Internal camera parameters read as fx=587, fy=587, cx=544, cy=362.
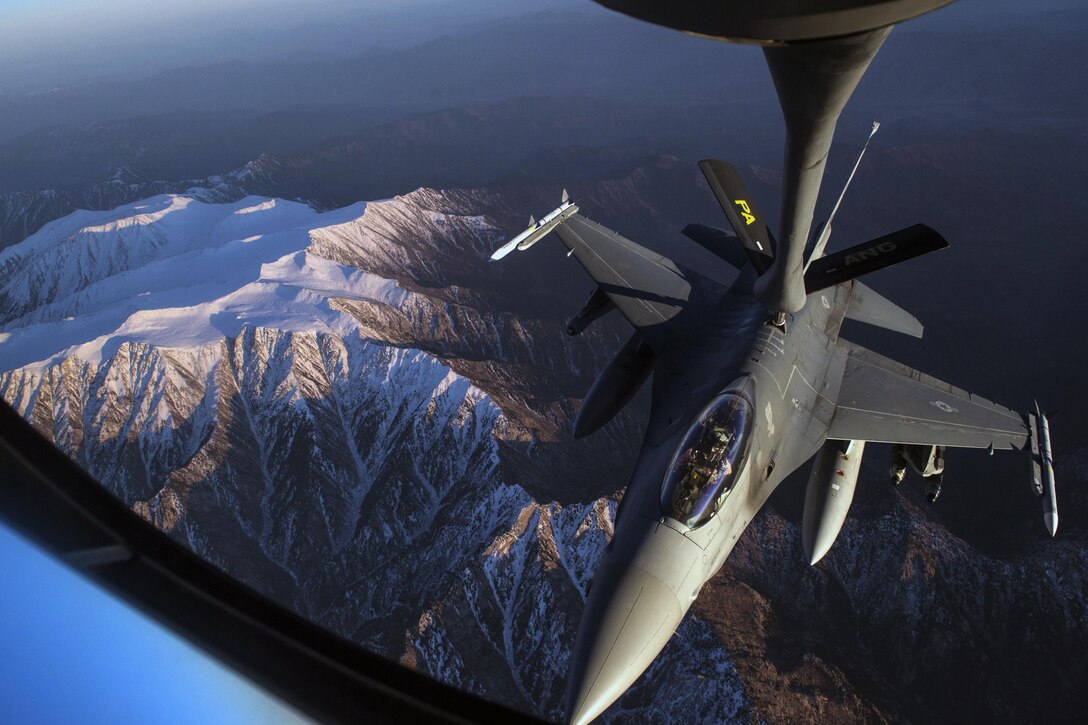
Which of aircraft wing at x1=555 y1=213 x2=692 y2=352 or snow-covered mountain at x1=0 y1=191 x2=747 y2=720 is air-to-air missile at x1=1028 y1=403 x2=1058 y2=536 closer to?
A: aircraft wing at x1=555 y1=213 x2=692 y2=352

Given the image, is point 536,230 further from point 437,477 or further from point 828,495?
point 437,477

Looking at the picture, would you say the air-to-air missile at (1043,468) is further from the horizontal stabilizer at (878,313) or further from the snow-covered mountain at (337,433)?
the snow-covered mountain at (337,433)

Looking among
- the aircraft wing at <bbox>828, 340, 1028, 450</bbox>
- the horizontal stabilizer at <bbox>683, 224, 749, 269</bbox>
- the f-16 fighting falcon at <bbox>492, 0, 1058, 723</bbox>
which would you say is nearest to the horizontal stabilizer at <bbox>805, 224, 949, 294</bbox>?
the f-16 fighting falcon at <bbox>492, 0, 1058, 723</bbox>

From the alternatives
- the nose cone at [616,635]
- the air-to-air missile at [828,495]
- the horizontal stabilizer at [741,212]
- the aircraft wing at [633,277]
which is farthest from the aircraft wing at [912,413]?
the nose cone at [616,635]

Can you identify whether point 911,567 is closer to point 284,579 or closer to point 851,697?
point 851,697

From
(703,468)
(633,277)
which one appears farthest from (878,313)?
(703,468)

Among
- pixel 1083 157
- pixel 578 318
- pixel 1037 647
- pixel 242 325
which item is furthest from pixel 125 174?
pixel 1083 157
